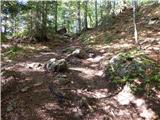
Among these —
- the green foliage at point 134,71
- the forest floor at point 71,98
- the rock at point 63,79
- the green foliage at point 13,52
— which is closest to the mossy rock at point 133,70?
the green foliage at point 134,71

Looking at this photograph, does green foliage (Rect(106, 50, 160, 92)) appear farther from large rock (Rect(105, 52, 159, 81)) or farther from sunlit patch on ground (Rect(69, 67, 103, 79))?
sunlit patch on ground (Rect(69, 67, 103, 79))

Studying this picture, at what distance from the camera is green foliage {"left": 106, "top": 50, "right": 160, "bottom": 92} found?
32.9ft

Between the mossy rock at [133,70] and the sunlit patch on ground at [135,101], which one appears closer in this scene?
the sunlit patch on ground at [135,101]

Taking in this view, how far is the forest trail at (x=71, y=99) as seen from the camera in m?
8.27

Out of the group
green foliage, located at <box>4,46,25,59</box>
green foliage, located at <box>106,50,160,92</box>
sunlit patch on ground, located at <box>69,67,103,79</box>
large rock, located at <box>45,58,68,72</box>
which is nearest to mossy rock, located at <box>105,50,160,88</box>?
green foliage, located at <box>106,50,160,92</box>

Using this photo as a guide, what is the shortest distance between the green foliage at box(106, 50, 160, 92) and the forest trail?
0.44 metres

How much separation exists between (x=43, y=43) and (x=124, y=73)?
11762 mm

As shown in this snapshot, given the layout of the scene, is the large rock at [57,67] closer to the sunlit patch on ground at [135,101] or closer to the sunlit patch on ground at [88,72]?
the sunlit patch on ground at [88,72]

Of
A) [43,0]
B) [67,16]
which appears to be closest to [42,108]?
[43,0]

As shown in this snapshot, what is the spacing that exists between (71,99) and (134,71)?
348 centimetres

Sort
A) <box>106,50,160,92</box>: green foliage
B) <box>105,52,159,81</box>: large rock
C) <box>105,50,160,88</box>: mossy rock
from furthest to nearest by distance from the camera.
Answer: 1. <box>105,52,159,81</box>: large rock
2. <box>105,50,160,88</box>: mossy rock
3. <box>106,50,160,92</box>: green foliage

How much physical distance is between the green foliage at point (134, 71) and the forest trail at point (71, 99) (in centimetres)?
44

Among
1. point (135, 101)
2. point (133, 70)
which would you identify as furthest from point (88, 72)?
point (135, 101)

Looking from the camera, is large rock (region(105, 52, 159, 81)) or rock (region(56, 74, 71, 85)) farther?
large rock (region(105, 52, 159, 81))
